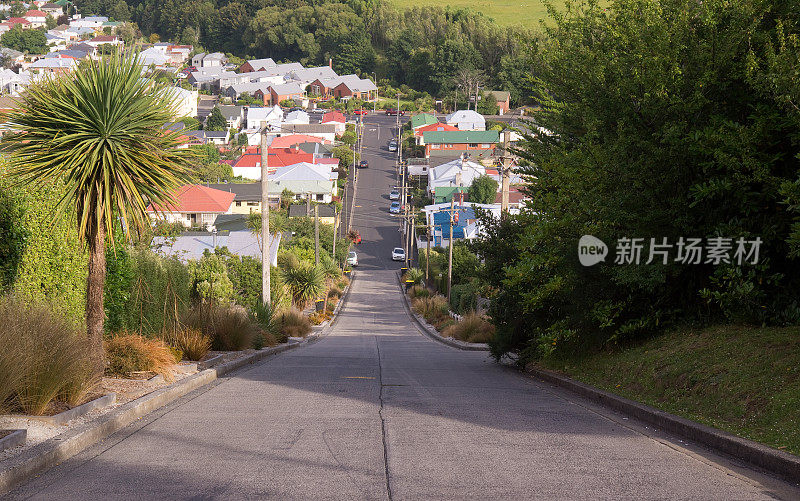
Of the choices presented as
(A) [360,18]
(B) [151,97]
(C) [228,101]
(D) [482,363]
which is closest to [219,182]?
(C) [228,101]

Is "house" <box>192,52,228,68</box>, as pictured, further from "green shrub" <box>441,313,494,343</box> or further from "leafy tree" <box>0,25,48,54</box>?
"green shrub" <box>441,313,494,343</box>

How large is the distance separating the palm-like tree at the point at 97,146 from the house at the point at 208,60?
175926 millimetres

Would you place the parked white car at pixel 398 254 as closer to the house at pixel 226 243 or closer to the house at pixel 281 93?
the house at pixel 226 243

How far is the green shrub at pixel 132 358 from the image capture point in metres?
11.5

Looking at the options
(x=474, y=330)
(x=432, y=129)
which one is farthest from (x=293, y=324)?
(x=432, y=129)

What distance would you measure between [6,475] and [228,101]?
142 metres

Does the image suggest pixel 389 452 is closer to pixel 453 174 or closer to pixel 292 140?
pixel 453 174

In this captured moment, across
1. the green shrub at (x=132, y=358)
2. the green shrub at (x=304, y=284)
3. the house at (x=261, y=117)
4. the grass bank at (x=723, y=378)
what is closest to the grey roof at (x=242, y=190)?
the green shrub at (x=304, y=284)

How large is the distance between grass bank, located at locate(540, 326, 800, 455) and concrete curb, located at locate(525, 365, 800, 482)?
168 millimetres

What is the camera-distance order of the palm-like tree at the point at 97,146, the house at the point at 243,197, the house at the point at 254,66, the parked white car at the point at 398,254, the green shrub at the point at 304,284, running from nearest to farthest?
the palm-like tree at the point at 97,146, the green shrub at the point at 304,284, the parked white car at the point at 398,254, the house at the point at 243,197, the house at the point at 254,66

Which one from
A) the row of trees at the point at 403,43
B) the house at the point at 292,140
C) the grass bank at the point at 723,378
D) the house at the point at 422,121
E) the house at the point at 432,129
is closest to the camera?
the grass bank at the point at 723,378

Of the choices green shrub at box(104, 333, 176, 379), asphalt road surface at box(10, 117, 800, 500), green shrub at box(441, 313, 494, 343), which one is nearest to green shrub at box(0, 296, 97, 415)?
asphalt road surface at box(10, 117, 800, 500)

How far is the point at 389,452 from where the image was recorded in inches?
297

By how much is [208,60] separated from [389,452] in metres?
184
